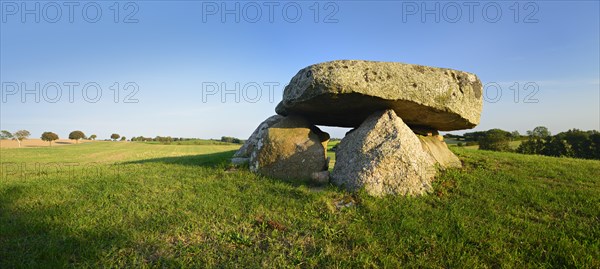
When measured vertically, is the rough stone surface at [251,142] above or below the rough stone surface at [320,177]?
above

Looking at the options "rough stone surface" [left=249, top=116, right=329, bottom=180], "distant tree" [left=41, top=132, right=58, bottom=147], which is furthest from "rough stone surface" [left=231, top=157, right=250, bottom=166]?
"distant tree" [left=41, top=132, right=58, bottom=147]

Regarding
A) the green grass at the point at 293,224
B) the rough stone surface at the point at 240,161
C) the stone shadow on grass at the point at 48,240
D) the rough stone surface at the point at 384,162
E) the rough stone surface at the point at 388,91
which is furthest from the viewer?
the rough stone surface at the point at 240,161

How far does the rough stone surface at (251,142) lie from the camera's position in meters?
12.0

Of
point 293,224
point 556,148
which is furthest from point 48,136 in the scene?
point 556,148

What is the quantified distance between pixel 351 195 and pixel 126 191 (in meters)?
6.40

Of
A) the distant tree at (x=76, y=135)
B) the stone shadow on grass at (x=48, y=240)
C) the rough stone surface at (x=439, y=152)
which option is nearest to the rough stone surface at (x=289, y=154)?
the rough stone surface at (x=439, y=152)

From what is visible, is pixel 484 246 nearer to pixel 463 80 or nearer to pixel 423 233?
pixel 423 233

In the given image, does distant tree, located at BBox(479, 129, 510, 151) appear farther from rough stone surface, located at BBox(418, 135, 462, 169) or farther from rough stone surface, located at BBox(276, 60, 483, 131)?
rough stone surface, located at BBox(276, 60, 483, 131)

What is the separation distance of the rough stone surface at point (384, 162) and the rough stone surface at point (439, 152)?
1.09 m

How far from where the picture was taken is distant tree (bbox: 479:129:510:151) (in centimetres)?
2541

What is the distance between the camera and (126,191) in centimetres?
840

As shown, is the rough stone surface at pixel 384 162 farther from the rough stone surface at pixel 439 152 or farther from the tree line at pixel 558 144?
the tree line at pixel 558 144

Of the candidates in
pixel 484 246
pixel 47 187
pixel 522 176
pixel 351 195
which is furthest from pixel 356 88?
pixel 47 187

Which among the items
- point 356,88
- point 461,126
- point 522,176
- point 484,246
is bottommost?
point 484,246
